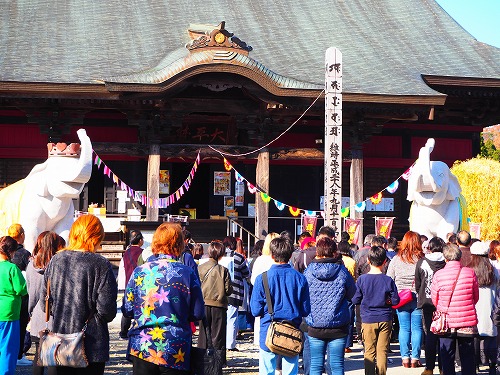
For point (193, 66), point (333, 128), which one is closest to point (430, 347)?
point (333, 128)

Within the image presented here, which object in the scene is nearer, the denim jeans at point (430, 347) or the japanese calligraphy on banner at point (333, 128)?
the denim jeans at point (430, 347)

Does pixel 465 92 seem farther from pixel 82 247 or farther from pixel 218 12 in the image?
pixel 82 247

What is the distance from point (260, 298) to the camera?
7273 mm

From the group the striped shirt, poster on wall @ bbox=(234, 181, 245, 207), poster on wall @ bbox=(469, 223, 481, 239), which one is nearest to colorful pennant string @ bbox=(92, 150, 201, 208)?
poster on wall @ bbox=(234, 181, 245, 207)

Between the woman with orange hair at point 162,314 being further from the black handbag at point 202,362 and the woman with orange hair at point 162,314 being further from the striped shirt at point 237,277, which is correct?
the striped shirt at point 237,277

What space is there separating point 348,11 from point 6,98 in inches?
421

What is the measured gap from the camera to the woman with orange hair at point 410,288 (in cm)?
990

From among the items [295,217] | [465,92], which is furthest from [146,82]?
[465,92]

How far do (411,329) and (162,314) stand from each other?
205 inches

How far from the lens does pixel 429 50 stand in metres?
23.2

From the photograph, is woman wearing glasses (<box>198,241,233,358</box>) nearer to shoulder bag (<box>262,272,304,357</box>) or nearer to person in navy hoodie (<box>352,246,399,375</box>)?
person in navy hoodie (<box>352,246,399,375</box>)

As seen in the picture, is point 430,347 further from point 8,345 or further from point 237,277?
point 8,345

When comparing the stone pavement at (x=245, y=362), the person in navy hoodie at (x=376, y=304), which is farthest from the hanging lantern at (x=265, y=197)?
the person in navy hoodie at (x=376, y=304)

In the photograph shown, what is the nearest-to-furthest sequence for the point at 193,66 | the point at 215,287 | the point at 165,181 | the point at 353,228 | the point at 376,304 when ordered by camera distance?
1. the point at 376,304
2. the point at 215,287
3. the point at 193,66
4. the point at 353,228
5. the point at 165,181
